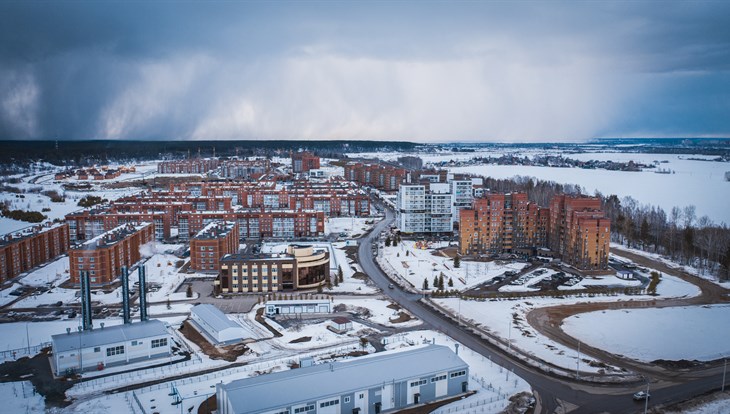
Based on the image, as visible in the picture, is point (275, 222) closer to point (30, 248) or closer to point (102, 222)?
point (102, 222)

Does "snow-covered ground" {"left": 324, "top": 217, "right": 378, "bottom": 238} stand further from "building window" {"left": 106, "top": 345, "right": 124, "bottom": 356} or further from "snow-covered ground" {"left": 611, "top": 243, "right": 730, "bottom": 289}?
"building window" {"left": 106, "top": 345, "right": 124, "bottom": 356}

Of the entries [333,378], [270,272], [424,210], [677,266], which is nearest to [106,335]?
[333,378]

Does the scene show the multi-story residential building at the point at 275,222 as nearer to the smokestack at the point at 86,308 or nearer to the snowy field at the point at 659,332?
the smokestack at the point at 86,308

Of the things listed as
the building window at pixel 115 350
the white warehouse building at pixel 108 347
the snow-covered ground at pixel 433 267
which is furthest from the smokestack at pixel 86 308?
the snow-covered ground at pixel 433 267

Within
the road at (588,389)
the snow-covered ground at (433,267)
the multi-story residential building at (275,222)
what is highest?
the multi-story residential building at (275,222)

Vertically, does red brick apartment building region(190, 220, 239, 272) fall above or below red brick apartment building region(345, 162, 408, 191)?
below

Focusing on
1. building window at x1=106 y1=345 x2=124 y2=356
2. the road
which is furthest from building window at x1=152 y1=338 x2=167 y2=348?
the road
